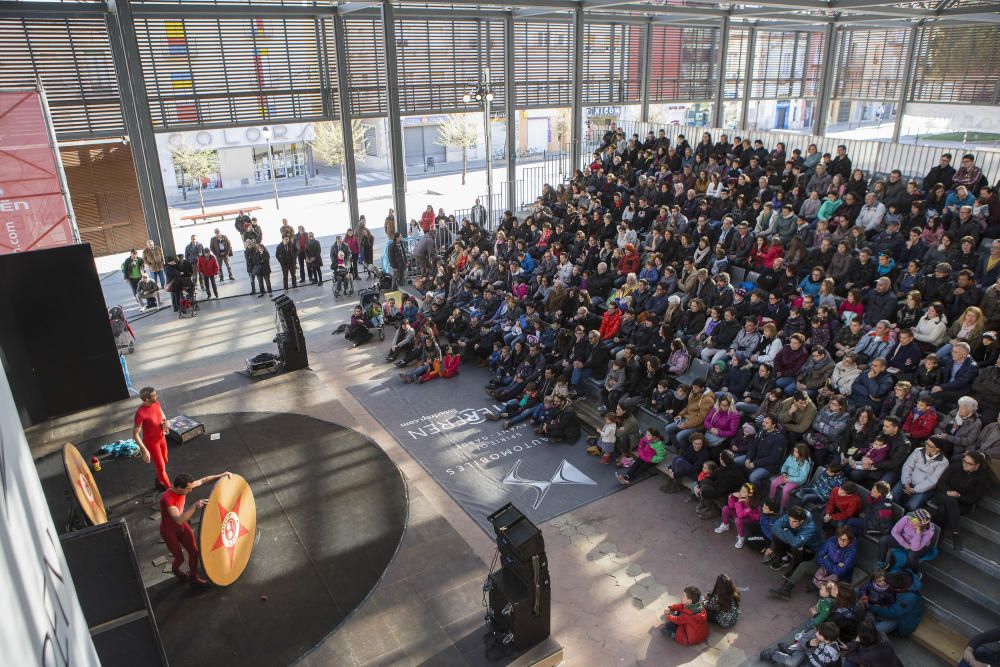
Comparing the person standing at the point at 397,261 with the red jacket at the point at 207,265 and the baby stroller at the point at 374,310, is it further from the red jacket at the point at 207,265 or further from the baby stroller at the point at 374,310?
the red jacket at the point at 207,265

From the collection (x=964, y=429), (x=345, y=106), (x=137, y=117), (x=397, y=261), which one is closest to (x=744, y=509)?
(x=964, y=429)

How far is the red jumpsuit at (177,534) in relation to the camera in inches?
288

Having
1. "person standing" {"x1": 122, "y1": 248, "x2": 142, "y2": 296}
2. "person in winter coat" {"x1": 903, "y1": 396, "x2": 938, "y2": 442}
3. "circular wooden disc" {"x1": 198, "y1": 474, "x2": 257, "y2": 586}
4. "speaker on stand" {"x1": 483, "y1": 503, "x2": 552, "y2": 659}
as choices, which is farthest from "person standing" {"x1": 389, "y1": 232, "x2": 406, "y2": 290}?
"person in winter coat" {"x1": 903, "y1": 396, "x2": 938, "y2": 442}

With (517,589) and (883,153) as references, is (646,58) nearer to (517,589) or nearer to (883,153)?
(883,153)

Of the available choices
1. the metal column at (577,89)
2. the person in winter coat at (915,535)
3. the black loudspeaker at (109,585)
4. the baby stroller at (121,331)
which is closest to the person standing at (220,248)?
the baby stroller at (121,331)

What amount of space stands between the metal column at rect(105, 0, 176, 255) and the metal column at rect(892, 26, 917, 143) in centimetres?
2274

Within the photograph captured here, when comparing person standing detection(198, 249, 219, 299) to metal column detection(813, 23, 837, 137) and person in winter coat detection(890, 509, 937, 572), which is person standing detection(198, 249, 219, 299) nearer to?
person in winter coat detection(890, 509, 937, 572)

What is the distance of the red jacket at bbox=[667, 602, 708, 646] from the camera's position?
7469mm

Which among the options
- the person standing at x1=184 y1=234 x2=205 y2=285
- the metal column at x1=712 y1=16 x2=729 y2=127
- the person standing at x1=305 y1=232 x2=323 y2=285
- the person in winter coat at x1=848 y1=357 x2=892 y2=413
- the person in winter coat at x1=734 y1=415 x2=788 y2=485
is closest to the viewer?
the person in winter coat at x1=848 y1=357 x2=892 y2=413

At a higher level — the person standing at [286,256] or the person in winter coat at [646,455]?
the person standing at [286,256]

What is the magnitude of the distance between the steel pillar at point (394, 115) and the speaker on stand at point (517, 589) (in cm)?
1366

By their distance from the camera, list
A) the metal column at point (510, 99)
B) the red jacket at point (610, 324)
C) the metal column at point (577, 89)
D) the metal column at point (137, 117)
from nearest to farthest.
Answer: the red jacket at point (610, 324) → the metal column at point (137, 117) → the metal column at point (577, 89) → the metal column at point (510, 99)

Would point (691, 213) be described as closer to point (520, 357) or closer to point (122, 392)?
point (520, 357)

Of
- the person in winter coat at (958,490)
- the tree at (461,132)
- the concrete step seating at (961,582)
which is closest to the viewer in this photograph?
the concrete step seating at (961,582)
